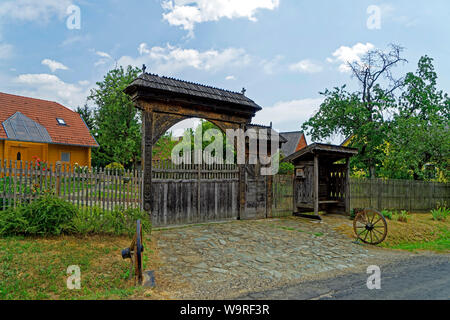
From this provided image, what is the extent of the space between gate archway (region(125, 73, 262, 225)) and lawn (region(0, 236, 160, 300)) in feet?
9.39

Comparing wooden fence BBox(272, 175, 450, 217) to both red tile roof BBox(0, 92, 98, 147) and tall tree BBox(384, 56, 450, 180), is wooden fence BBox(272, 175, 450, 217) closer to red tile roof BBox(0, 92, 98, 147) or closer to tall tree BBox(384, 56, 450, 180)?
tall tree BBox(384, 56, 450, 180)

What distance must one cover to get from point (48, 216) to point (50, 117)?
2055 cm

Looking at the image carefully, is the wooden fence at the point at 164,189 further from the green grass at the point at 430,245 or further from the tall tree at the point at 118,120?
the tall tree at the point at 118,120

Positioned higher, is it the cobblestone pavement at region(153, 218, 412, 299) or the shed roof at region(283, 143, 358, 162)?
the shed roof at region(283, 143, 358, 162)

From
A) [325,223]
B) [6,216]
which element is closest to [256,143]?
[325,223]

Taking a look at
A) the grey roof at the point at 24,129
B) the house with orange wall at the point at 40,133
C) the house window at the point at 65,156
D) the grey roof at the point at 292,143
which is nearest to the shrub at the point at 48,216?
the house with orange wall at the point at 40,133

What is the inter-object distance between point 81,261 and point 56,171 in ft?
12.0

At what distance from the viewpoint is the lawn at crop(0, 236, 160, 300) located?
15.5 feet

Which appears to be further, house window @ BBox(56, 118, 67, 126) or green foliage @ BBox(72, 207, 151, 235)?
house window @ BBox(56, 118, 67, 126)

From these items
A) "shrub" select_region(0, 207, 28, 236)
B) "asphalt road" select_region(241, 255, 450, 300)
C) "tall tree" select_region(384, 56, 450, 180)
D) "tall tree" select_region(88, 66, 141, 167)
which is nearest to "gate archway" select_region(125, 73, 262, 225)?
"shrub" select_region(0, 207, 28, 236)

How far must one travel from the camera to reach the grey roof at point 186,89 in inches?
378

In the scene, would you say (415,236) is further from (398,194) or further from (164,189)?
(164,189)

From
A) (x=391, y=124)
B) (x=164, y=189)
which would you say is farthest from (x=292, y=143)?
(x=164, y=189)

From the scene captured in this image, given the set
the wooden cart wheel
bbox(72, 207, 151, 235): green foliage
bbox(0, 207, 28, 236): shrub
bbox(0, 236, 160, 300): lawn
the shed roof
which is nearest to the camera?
bbox(0, 236, 160, 300): lawn
